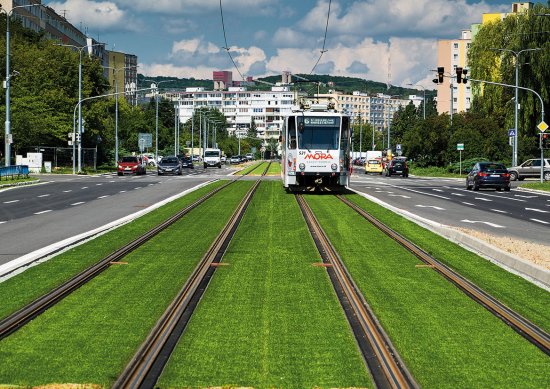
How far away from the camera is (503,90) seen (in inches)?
3159

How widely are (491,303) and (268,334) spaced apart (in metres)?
3.27

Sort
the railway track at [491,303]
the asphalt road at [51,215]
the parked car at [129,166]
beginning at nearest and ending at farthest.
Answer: the railway track at [491,303]
the asphalt road at [51,215]
the parked car at [129,166]

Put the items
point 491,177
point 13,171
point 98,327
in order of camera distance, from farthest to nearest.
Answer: point 13,171 → point 491,177 → point 98,327

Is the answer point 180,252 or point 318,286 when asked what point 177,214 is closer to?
point 180,252

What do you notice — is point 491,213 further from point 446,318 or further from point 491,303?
point 446,318

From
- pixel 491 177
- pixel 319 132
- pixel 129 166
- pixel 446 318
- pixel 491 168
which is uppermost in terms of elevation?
pixel 319 132

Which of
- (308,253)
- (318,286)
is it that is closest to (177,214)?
(308,253)

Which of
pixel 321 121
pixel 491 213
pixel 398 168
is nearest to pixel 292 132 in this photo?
pixel 321 121

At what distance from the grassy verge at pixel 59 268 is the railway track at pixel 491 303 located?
17.6ft

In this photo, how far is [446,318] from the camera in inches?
383

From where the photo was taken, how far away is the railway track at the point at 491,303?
28.4 feet

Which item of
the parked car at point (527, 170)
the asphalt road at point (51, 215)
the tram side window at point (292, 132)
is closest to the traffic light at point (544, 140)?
the parked car at point (527, 170)

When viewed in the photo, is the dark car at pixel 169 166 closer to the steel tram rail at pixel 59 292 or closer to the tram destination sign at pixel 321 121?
the tram destination sign at pixel 321 121

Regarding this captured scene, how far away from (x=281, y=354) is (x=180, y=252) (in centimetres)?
856
